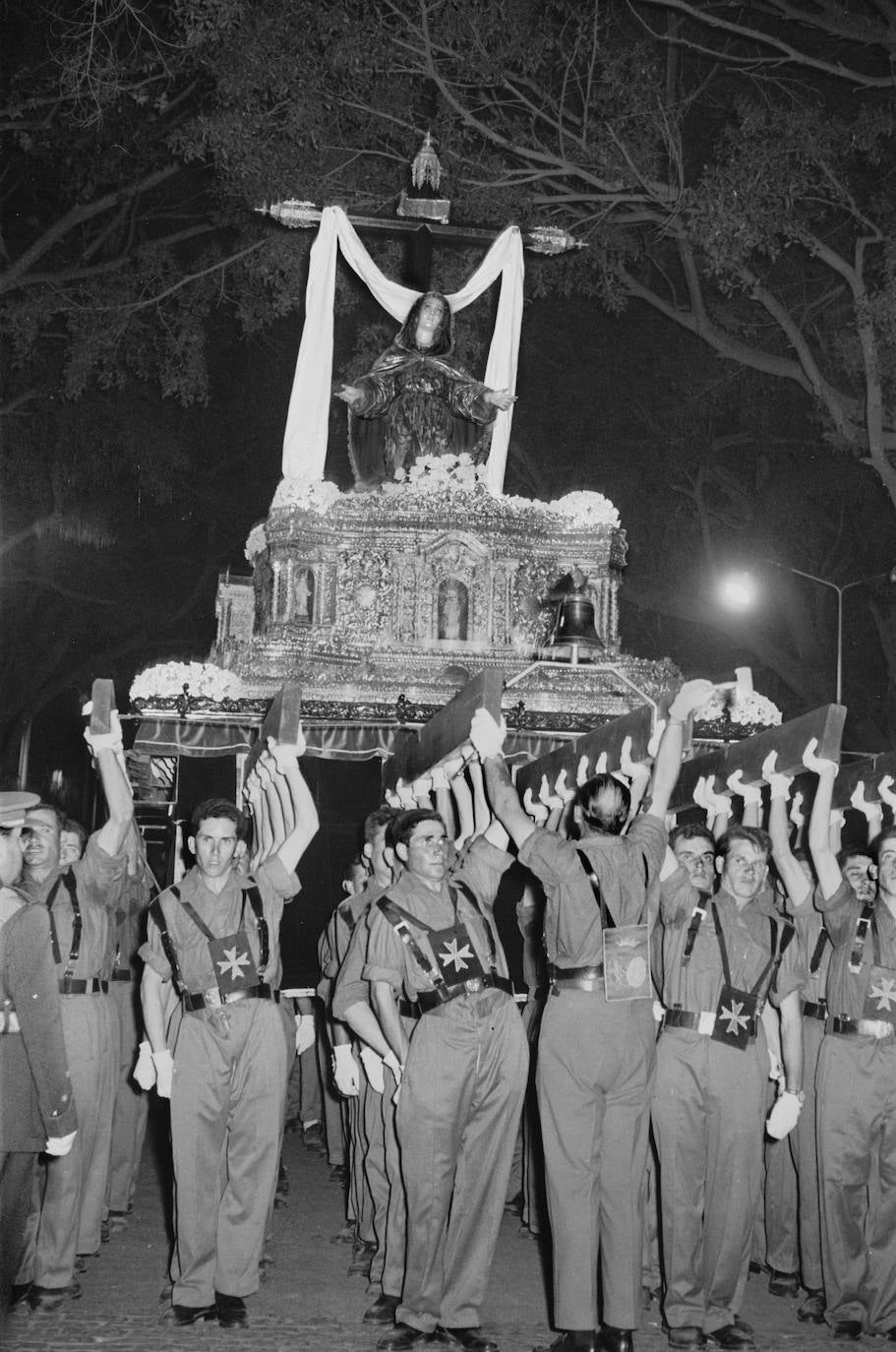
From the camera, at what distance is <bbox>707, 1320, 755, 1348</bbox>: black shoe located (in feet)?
19.3

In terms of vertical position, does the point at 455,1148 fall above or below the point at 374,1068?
below

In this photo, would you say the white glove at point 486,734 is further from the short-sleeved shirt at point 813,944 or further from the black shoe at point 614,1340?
the black shoe at point 614,1340

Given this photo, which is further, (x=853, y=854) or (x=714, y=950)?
(x=853, y=854)

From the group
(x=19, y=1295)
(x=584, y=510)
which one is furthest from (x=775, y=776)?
(x=584, y=510)

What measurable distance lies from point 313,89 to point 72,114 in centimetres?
295

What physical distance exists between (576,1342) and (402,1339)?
0.63 metres

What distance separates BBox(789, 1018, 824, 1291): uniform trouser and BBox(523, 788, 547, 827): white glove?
230 cm

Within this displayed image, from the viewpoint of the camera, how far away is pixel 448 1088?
5.91 meters

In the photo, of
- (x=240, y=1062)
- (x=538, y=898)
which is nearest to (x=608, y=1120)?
(x=240, y=1062)

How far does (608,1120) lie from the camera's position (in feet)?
19.3

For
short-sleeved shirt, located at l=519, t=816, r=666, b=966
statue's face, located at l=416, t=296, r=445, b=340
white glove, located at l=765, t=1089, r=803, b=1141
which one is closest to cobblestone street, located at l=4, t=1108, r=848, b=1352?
white glove, located at l=765, t=1089, r=803, b=1141

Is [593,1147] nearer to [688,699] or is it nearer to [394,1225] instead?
[394,1225]

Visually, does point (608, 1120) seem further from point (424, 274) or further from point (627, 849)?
point (424, 274)

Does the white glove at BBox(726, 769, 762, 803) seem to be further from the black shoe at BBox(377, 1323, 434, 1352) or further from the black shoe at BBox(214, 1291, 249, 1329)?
the black shoe at BBox(214, 1291, 249, 1329)
